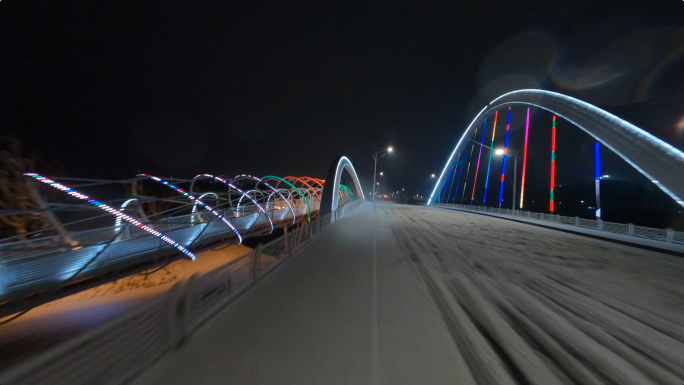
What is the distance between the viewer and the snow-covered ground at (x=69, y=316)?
6.86 meters

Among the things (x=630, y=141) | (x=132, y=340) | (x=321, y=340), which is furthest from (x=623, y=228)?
(x=132, y=340)

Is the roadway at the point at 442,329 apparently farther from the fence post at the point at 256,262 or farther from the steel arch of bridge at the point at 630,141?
the steel arch of bridge at the point at 630,141

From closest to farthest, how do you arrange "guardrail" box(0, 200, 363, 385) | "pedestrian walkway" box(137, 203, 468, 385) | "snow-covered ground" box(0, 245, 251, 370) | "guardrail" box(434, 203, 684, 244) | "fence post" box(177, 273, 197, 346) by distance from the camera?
"guardrail" box(0, 200, 363, 385) < "pedestrian walkway" box(137, 203, 468, 385) < "fence post" box(177, 273, 197, 346) < "snow-covered ground" box(0, 245, 251, 370) < "guardrail" box(434, 203, 684, 244)

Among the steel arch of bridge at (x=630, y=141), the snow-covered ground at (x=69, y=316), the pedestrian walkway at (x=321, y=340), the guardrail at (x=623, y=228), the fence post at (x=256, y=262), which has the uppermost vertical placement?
the steel arch of bridge at (x=630, y=141)

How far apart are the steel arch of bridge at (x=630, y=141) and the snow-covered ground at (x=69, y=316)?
1738 centimetres

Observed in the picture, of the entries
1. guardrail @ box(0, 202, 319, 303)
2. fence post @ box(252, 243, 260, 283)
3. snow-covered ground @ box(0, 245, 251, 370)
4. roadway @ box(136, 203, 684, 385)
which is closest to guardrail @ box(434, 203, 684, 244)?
roadway @ box(136, 203, 684, 385)

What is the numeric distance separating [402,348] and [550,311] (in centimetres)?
285

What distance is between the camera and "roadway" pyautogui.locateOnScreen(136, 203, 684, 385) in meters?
2.58

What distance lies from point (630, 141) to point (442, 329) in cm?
1641

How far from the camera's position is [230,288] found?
4.46 metres

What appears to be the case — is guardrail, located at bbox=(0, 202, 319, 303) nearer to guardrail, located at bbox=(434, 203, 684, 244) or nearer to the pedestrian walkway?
the pedestrian walkway

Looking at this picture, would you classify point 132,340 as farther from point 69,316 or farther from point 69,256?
point 69,316

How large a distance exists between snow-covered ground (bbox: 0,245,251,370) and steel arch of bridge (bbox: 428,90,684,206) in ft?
57.0

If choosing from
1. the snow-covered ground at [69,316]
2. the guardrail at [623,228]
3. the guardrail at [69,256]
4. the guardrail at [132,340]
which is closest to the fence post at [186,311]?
the guardrail at [132,340]
